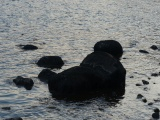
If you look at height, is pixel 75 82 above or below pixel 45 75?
above

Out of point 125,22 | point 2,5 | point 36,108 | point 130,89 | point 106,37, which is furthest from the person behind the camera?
point 2,5

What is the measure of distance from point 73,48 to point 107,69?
45.0 feet

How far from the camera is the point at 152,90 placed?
26375mm

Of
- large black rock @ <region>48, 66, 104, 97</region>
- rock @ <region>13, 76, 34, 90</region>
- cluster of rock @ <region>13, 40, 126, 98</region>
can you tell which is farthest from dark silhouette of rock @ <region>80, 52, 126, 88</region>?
rock @ <region>13, 76, 34, 90</region>

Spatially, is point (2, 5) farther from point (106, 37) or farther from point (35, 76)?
point (35, 76)

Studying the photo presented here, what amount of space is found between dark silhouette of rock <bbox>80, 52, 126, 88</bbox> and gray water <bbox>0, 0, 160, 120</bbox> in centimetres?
103

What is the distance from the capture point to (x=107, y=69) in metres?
26.7

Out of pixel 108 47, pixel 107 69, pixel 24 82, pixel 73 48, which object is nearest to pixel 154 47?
pixel 108 47

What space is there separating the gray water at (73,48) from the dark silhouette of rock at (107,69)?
103cm

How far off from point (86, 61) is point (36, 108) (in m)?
7.42

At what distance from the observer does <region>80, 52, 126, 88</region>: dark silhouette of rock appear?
2652 centimetres

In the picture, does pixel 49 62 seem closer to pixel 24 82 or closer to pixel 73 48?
pixel 24 82

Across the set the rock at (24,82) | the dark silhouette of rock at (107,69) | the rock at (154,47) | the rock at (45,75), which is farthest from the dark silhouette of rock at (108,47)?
the rock at (24,82)

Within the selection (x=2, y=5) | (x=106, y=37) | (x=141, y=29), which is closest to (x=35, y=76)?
(x=106, y=37)
